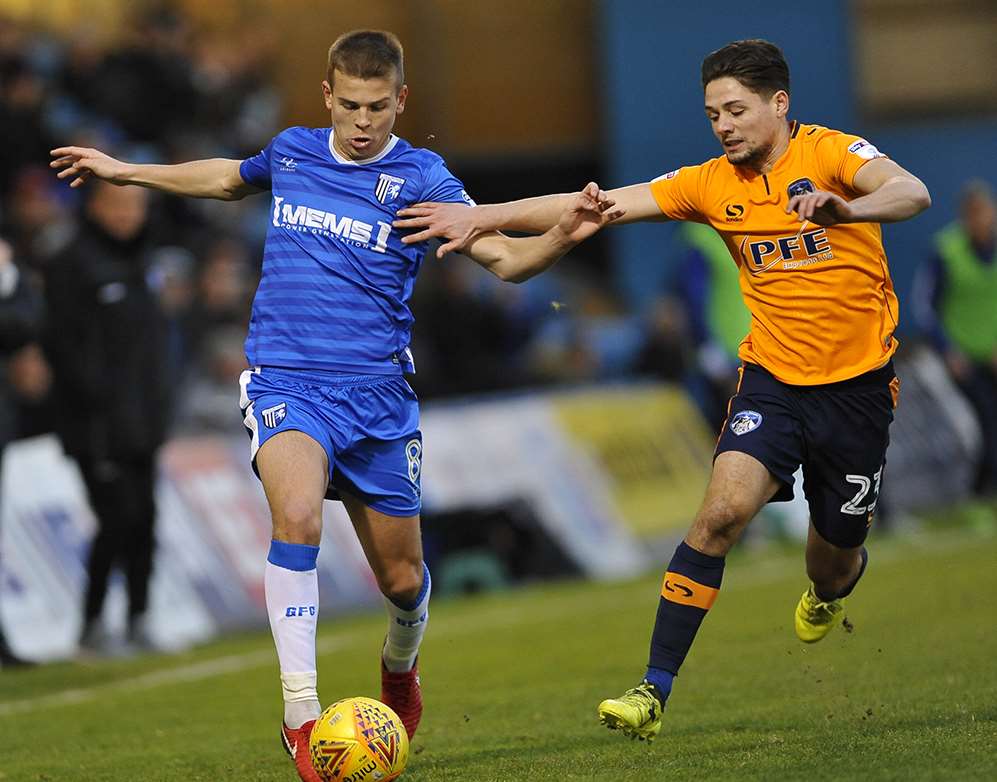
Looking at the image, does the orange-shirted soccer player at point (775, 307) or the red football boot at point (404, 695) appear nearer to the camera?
the orange-shirted soccer player at point (775, 307)

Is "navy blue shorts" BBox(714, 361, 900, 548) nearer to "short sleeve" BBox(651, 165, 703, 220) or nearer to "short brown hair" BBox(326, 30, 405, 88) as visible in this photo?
"short sleeve" BBox(651, 165, 703, 220)

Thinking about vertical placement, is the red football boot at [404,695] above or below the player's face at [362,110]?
below

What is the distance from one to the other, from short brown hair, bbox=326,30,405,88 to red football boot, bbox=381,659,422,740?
236 centimetres

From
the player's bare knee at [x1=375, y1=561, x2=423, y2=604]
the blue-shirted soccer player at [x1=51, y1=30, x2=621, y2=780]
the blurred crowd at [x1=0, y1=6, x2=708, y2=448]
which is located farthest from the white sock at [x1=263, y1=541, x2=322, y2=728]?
the blurred crowd at [x1=0, y1=6, x2=708, y2=448]

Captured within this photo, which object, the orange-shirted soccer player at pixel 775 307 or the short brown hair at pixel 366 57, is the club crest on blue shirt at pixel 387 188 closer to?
the orange-shirted soccer player at pixel 775 307

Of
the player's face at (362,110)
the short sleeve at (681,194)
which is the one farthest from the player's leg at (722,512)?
the player's face at (362,110)

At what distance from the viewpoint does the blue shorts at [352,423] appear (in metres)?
6.51

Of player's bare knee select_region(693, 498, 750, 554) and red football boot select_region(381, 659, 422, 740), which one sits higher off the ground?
player's bare knee select_region(693, 498, 750, 554)

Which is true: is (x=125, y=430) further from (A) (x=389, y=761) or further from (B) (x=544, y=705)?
(A) (x=389, y=761)

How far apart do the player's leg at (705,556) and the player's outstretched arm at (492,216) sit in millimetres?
1062

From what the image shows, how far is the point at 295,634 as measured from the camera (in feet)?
20.3

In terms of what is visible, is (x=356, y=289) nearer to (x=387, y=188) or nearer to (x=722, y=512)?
(x=387, y=188)

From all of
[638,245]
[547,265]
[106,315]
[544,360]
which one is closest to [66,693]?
[106,315]

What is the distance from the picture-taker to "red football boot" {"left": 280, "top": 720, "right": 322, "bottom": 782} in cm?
594
